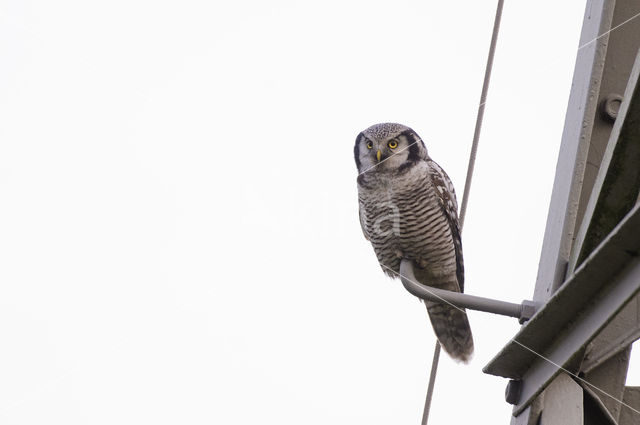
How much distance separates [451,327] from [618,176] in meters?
3.48

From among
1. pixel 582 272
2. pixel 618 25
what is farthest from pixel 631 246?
pixel 618 25

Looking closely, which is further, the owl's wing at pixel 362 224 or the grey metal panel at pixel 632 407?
the owl's wing at pixel 362 224

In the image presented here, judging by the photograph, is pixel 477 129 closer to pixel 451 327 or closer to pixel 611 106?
pixel 611 106

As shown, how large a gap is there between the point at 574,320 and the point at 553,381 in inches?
8.1

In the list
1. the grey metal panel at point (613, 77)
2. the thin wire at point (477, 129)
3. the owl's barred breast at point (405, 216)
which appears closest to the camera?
the grey metal panel at point (613, 77)

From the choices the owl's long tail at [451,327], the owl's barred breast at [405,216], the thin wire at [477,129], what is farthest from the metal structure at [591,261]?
the owl's long tail at [451,327]

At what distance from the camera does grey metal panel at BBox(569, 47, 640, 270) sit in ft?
6.52

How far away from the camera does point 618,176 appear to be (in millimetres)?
2070

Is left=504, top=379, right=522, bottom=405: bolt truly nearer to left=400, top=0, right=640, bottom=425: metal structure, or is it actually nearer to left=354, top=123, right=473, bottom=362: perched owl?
left=400, top=0, right=640, bottom=425: metal structure

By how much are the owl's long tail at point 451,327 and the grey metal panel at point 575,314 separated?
3.02m

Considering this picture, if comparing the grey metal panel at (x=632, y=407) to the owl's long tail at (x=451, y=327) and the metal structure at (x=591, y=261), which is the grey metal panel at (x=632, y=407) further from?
the owl's long tail at (x=451, y=327)

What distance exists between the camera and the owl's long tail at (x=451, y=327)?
541 cm

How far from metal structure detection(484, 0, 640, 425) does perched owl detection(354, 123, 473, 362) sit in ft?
7.34

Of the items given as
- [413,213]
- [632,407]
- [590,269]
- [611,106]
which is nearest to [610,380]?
[632,407]
